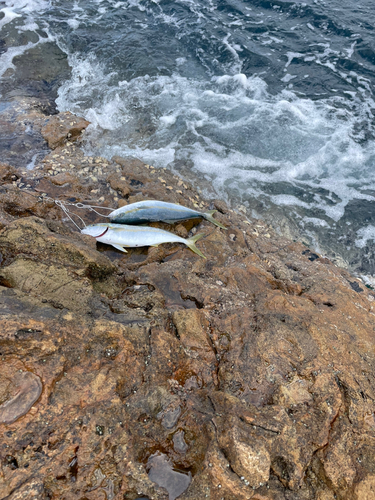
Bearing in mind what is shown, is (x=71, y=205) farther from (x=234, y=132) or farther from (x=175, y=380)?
(x=234, y=132)

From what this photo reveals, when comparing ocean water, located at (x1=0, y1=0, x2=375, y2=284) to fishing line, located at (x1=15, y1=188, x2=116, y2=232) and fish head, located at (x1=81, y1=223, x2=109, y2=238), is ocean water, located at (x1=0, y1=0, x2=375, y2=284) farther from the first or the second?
fish head, located at (x1=81, y1=223, x2=109, y2=238)

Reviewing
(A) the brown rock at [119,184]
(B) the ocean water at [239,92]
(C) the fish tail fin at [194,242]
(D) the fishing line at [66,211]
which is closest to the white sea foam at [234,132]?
(B) the ocean water at [239,92]

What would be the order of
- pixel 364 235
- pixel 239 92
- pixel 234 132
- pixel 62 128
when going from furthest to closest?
pixel 239 92
pixel 234 132
pixel 62 128
pixel 364 235

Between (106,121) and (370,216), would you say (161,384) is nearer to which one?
(370,216)

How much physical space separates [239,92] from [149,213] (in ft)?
23.9

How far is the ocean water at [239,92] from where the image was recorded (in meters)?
7.16

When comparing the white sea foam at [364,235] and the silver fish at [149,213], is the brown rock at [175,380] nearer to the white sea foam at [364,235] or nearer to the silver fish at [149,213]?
the silver fish at [149,213]

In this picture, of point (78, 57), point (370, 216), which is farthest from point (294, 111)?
point (78, 57)

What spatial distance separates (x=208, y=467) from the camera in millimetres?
2252

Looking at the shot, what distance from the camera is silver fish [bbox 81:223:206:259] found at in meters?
4.48

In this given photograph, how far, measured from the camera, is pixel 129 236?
4508mm

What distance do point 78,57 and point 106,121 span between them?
14.2ft

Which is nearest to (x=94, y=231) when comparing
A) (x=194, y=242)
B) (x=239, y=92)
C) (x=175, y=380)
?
(x=194, y=242)

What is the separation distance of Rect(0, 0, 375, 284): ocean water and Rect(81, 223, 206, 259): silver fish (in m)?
2.73
